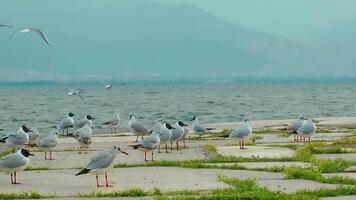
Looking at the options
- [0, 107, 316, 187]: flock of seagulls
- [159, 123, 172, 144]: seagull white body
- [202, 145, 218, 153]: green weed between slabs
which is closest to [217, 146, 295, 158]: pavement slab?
[202, 145, 218, 153]: green weed between slabs

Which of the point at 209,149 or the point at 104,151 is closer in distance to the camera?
the point at 104,151

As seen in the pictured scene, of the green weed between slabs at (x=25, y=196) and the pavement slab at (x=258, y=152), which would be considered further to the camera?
the pavement slab at (x=258, y=152)

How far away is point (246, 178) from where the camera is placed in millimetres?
13078

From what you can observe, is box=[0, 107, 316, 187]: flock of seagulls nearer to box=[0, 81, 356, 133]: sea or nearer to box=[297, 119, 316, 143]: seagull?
box=[297, 119, 316, 143]: seagull

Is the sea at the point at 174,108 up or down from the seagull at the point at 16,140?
down

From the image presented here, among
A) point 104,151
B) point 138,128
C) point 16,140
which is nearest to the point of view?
point 104,151

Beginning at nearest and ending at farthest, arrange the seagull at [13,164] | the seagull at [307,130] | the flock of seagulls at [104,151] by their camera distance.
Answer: the flock of seagulls at [104,151] < the seagull at [13,164] < the seagull at [307,130]

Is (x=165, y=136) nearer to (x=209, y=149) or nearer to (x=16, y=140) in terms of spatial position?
(x=209, y=149)

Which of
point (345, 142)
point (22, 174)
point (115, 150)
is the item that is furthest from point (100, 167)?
point (345, 142)

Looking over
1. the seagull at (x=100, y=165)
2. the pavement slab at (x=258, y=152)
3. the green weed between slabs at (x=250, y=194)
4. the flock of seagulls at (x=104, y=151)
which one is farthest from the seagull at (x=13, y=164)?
the pavement slab at (x=258, y=152)

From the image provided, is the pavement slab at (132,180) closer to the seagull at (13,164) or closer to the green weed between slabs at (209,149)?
the seagull at (13,164)

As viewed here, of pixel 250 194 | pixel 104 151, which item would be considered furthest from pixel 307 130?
pixel 250 194

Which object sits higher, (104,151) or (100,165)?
(104,151)

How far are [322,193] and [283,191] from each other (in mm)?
657
